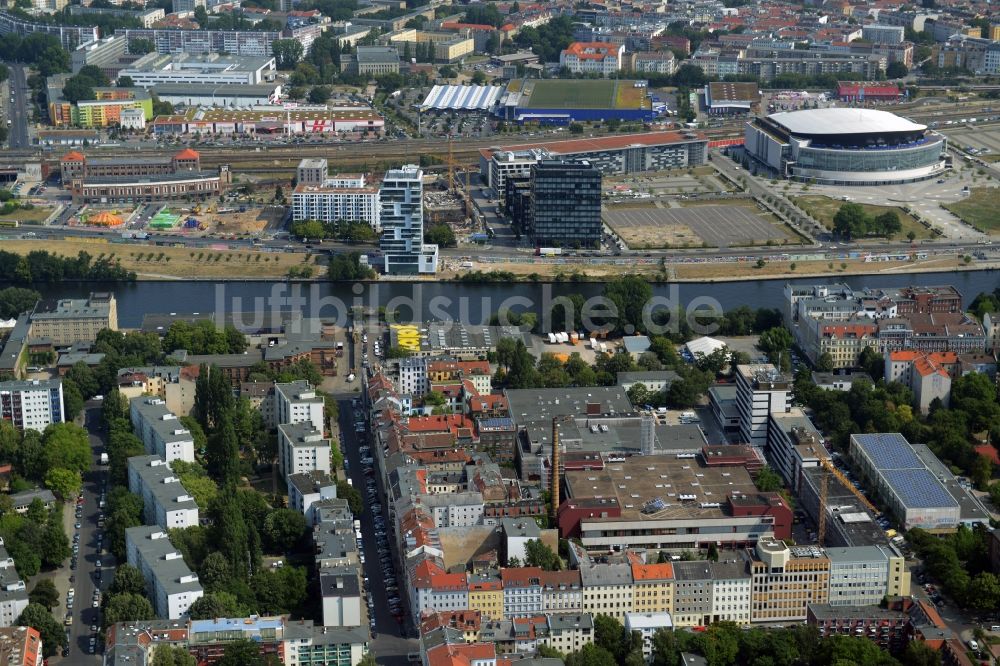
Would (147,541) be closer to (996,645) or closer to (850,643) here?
(850,643)

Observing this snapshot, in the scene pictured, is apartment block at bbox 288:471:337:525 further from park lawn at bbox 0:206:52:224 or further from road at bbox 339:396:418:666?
park lawn at bbox 0:206:52:224

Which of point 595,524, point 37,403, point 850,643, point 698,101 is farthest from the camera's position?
point 698,101

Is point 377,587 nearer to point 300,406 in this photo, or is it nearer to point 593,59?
point 300,406

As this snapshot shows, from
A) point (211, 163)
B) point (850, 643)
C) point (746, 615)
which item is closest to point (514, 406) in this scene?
point (746, 615)

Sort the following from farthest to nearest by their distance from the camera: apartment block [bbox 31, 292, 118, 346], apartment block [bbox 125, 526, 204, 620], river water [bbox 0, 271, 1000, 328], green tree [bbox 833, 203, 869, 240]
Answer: green tree [bbox 833, 203, 869, 240] < river water [bbox 0, 271, 1000, 328] < apartment block [bbox 31, 292, 118, 346] < apartment block [bbox 125, 526, 204, 620]

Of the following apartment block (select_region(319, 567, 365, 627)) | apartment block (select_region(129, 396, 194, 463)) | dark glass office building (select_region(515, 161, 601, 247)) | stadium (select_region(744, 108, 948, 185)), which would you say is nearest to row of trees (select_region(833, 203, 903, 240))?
stadium (select_region(744, 108, 948, 185))
